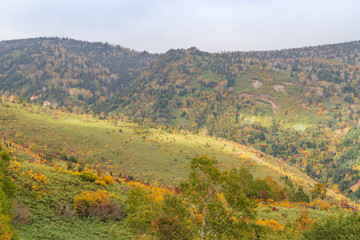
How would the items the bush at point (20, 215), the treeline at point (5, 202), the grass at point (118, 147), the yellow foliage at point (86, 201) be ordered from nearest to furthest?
the treeline at point (5, 202) → the bush at point (20, 215) → the yellow foliage at point (86, 201) → the grass at point (118, 147)

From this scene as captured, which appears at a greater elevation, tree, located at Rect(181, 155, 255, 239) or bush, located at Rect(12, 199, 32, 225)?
tree, located at Rect(181, 155, 255, 239)

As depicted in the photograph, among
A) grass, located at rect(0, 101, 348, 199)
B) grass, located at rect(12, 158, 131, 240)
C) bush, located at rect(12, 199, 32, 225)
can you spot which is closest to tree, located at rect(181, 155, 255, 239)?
grass, located at rect(12, 158, 131, 240)

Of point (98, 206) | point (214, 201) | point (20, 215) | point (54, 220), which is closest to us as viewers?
point (214, 201)

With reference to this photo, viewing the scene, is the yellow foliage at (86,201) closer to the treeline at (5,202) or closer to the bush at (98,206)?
the bush at (98,206)

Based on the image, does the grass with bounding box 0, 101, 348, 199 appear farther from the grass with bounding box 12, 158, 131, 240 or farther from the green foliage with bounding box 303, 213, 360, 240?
the green foliage with bounding box 303, 213, 360, 240

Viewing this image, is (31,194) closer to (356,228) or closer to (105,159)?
(356,228)

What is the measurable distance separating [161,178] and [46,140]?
2065 inches

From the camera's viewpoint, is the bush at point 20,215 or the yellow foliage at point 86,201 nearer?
the bush at point 20,215

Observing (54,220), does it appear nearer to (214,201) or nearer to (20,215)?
(20,215)

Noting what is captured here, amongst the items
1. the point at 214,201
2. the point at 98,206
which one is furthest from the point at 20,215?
the point at 214,201

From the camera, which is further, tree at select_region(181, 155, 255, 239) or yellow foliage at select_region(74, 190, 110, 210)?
yellow foliage at select_region(74, 190, 110, 210)

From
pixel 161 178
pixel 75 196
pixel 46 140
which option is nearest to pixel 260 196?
pixel 161 178

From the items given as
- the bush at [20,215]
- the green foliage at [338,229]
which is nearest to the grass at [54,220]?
the bush at [20,215]

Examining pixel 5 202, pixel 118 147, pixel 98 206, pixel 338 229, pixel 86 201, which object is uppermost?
pixel 5 202
